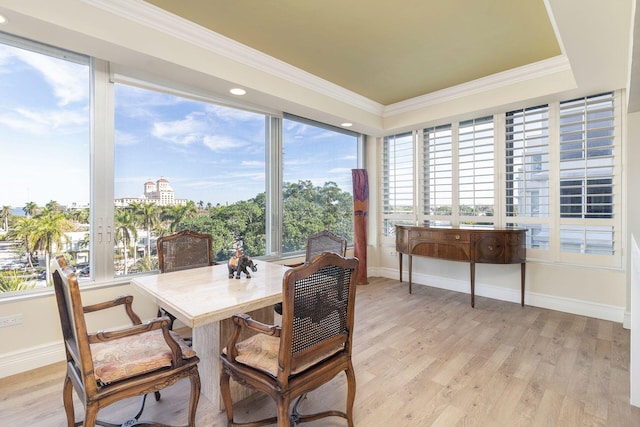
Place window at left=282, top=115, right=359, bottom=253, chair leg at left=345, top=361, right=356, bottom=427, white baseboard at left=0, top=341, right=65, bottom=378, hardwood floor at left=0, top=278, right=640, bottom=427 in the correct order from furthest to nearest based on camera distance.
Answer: window at left=282, top=115, right=359, bottom=253
white baseboard at left=0, top=341, right=65, bottom=378
hardwood floor at left=0, top=278, right=640, bottom=427
chair leg at left=345, top=361, right=356, bottom=427

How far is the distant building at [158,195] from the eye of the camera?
3086 millimetres

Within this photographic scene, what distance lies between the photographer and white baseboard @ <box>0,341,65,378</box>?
91.4 inches

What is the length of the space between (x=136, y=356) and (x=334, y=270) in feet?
3.59

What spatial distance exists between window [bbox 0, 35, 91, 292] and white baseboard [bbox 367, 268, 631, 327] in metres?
4.41

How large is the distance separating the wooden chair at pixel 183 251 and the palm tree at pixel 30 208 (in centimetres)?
98

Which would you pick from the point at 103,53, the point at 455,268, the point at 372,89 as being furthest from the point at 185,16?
the point at 455,268

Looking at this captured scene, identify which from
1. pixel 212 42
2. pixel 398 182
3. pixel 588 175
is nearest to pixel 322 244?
pixel 212 42

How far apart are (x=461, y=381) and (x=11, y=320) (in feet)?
11.2

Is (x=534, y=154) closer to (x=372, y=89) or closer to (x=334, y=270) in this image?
(x=372, y=89)

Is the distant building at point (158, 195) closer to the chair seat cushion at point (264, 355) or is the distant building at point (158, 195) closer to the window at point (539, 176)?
the chair seat cushion at point (264, 355)

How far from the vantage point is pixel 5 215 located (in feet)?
7.93

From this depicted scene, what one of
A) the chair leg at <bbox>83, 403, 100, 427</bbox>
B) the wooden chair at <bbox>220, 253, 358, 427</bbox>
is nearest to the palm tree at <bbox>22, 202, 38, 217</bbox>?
the chair leg at <bbox>83, 403, 100, 427</bbox>

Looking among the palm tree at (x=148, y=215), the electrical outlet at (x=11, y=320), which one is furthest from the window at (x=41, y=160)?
the palm tree at (x=148, y=215)

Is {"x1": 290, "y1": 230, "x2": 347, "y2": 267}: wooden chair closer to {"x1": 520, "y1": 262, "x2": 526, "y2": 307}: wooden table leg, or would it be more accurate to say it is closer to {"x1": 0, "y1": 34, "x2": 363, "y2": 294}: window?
{"x1": 0, "y1": 34, "x2": 363, "y2": 294}: window
